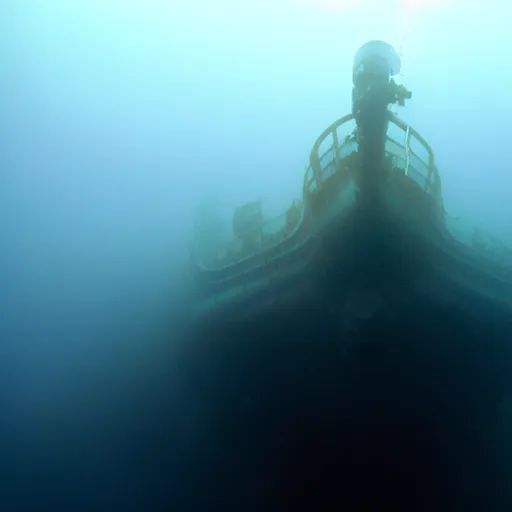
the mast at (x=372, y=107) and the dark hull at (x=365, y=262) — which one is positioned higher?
the mast at (x=372, y=107)

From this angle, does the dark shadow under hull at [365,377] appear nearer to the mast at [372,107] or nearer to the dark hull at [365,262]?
the dark hull at [365,262]

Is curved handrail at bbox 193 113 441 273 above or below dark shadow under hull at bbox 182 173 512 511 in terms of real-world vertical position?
Result: above

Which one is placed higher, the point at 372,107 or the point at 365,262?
the point at 372,107

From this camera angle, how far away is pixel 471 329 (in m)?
6.96

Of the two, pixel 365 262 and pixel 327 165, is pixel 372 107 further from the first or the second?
pixel 365 262

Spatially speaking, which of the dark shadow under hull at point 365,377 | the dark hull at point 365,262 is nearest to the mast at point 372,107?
the dark hull at point 365,262

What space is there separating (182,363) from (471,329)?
5340 millimetres

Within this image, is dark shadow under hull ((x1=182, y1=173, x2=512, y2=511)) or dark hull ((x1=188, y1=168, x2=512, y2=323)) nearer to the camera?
dark hull ((x1=188, y1=168, x2=512, y2=323))

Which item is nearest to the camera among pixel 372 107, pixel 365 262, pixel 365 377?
pixel 372 107

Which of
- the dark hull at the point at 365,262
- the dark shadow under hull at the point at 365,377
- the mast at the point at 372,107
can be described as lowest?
the dark shadow under hull at the point at 365,377

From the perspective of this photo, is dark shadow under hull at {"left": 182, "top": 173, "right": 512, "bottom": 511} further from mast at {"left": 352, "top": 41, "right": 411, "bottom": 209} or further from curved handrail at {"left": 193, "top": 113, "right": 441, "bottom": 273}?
curved handrail at {"left": 193, "top": 113, "right": 441, "bottom": 273}

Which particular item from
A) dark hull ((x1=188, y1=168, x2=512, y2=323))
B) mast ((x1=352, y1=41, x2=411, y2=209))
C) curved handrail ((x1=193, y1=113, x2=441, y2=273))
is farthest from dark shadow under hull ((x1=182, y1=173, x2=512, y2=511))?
curved handrail ((x1=193, y1=113, x2=441, y2=273))

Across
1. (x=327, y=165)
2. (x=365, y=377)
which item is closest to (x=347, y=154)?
(x=327, y=165)

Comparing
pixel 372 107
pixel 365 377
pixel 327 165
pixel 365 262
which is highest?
pixel 327 165
